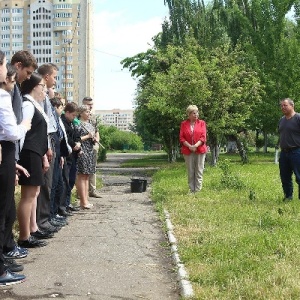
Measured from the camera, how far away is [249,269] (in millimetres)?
5215

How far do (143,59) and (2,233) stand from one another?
32.1 m

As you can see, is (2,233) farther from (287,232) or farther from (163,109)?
(163,109)

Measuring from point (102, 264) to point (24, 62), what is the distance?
2.29 metres

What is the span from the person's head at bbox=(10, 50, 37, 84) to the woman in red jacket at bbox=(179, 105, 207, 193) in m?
6.06

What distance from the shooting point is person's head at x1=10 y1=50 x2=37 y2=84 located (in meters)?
6.25

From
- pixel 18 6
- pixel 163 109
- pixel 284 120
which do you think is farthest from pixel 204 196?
pixel 18 6

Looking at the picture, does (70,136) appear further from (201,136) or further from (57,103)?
(201,136)

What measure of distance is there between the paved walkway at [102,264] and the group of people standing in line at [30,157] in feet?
0.63

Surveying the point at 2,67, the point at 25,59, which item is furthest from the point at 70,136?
the point at 2,67

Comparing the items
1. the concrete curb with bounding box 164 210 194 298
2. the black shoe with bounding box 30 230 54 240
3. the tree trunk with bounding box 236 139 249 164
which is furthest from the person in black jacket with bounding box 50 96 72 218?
the tree trunk with bounding box 236 139 249 164

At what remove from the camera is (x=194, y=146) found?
1195cm

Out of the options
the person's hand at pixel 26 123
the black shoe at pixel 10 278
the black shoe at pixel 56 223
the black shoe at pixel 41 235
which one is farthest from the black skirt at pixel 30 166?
the black shoe at pixel 56 223

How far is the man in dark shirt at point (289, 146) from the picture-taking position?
→ 10398 millimetres

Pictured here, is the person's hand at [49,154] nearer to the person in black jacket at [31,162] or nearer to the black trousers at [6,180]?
the person in black jacket at [31,162]
